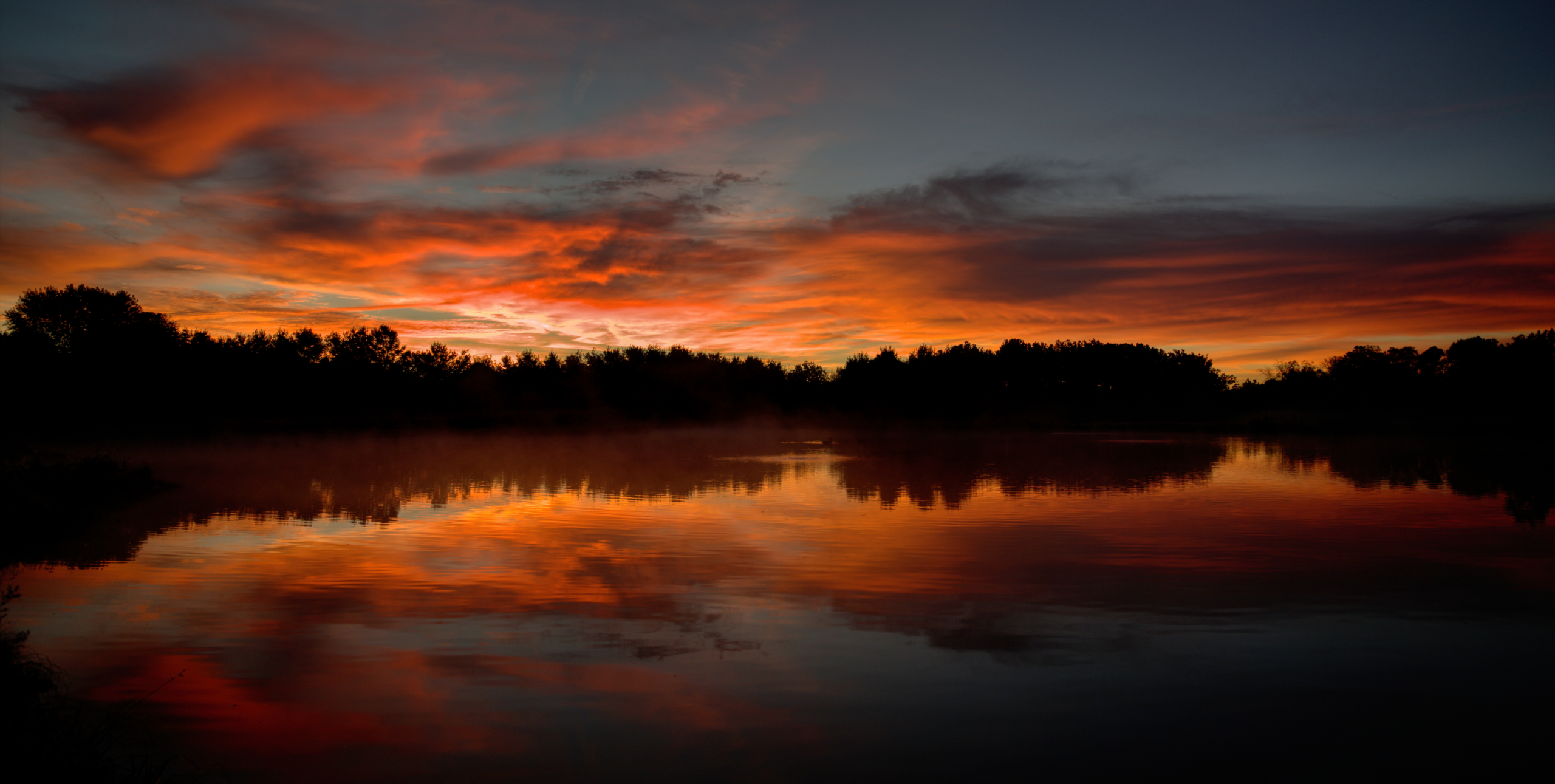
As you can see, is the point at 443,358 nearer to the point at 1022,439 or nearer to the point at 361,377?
the point at 361,377

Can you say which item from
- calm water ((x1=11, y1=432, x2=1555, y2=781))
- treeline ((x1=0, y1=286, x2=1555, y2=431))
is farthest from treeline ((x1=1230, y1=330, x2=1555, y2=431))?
calm water ((x1=11, y1=432, x2=1555, y2=781))

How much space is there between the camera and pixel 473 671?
331 inches

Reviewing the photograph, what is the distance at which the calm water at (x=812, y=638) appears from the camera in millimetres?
6738

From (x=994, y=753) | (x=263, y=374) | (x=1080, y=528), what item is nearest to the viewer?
(x=994, y=753)

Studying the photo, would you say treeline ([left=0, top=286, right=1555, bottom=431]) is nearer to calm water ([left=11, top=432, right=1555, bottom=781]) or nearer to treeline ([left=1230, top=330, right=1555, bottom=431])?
treeline ([left=1230, top=330, right=1555, bottom=431])

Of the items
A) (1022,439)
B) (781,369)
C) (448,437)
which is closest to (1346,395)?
(1022,439)

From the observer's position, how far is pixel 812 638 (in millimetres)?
9562

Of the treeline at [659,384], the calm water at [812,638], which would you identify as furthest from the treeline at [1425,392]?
the calm water at [812,638]

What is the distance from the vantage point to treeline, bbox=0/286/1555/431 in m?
64.6

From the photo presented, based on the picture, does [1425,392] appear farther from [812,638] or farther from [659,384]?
[812,638]

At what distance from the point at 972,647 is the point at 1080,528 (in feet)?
31.4

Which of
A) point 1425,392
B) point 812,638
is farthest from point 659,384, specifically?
point 812,638

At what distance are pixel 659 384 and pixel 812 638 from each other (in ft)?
354

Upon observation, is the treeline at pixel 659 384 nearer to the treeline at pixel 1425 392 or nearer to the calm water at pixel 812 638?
the treeline at pixel 1425 392
